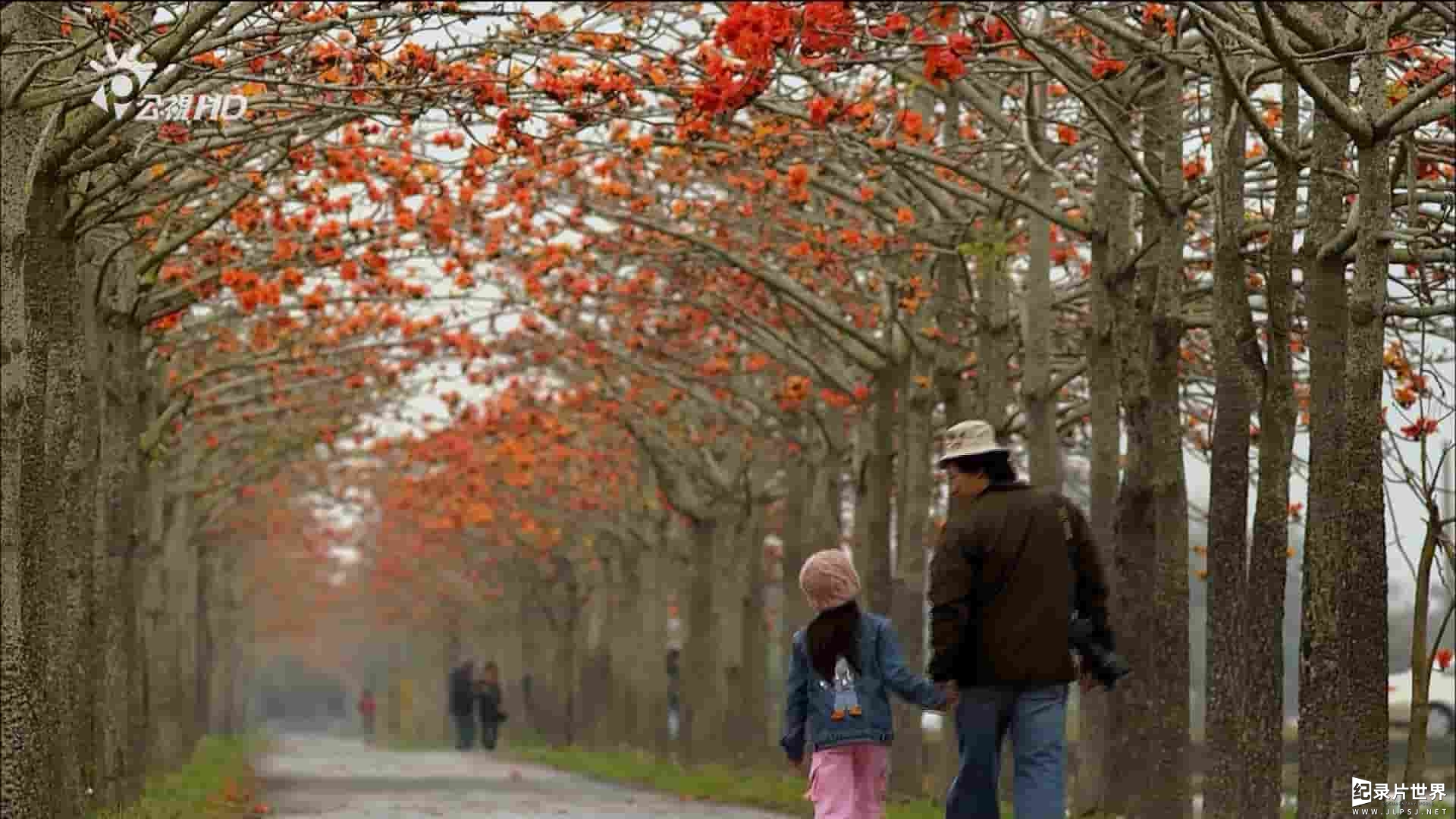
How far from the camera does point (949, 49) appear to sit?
43.0ft

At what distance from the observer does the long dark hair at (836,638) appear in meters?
10.3

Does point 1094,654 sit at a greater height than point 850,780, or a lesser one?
greater

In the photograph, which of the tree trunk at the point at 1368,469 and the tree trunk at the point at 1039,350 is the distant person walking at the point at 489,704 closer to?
the tree trunk at the point at 1039,350

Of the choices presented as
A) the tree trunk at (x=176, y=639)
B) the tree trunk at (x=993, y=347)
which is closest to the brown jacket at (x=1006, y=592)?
the tree trunk at (x=993, y=347)

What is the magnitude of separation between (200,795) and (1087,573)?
50.3ft

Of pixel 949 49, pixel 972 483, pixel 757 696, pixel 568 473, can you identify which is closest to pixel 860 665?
pixel 972 483

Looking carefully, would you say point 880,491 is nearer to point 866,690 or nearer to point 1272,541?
point 1272,541

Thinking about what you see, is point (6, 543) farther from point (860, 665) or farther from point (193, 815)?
point (193, 815)

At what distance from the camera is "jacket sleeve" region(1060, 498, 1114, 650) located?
968cm

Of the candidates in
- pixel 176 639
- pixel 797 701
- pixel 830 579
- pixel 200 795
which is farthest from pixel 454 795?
pixel 830 579

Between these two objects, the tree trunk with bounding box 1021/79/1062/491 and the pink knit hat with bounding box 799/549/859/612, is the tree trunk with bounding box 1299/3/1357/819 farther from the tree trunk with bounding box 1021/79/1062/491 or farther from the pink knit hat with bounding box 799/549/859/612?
the tree trunk with bounding box 1021/79/1062/491

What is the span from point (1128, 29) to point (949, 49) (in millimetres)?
2324

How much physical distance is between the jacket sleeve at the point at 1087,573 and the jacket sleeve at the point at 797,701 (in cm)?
131

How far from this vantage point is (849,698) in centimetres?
1036
